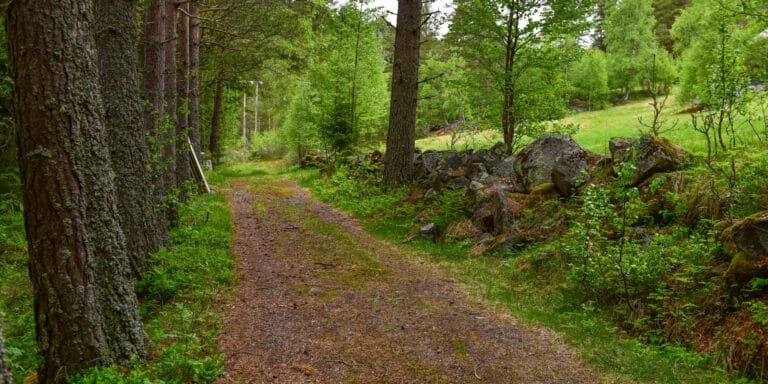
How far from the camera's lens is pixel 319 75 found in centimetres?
2214

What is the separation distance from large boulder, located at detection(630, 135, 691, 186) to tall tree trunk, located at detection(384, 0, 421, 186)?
6.38m

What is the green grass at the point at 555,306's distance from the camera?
437cm

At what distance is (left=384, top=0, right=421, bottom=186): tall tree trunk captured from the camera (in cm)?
1283

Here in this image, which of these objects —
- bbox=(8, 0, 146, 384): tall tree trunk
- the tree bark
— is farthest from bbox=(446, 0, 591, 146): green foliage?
bbox=(8, 0, 146, 384): tall tree trunk

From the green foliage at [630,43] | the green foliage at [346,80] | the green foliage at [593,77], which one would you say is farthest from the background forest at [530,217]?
the green foliage at [630,43]

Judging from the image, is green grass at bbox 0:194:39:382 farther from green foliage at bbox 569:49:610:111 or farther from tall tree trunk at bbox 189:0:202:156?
green foliage at bbox 569:49:610:111

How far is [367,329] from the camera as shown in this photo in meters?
5.29

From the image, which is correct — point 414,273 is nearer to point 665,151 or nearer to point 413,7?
point 665,151

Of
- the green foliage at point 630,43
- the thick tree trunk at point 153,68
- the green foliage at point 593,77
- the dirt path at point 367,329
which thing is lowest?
the dirt path at point 367,329

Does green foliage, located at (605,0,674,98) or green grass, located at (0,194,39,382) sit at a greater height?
green foliage, located at (605,0,674,98)

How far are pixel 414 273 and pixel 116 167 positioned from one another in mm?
4502

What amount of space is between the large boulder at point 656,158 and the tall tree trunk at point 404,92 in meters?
6.38

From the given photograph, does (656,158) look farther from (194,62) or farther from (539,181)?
(194,62)

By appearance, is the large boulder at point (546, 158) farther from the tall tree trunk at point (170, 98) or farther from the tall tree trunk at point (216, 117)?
the tall tree trunk at point (216, 117)
